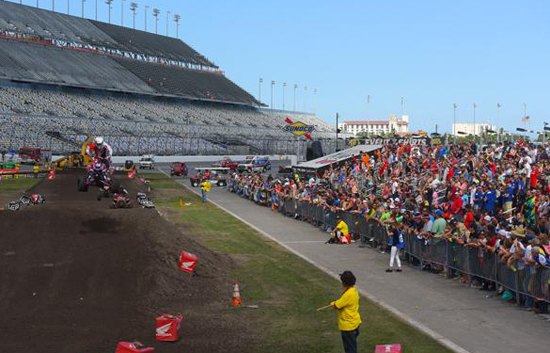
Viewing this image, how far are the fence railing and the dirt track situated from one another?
6.33 metres

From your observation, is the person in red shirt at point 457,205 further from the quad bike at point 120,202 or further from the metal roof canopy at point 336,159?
the metal roof canopy at point 336,159

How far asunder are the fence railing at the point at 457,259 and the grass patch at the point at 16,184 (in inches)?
1031

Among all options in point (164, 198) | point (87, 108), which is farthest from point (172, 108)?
point (164, 198)

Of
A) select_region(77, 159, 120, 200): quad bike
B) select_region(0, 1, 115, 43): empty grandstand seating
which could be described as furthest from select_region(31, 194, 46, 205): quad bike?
select_region(0, 1, 115, 43): empty grandstand seating

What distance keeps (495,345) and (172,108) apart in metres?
113

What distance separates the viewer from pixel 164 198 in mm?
49125

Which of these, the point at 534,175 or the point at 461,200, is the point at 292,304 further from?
the point at 534,175

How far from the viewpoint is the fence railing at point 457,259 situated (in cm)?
1631

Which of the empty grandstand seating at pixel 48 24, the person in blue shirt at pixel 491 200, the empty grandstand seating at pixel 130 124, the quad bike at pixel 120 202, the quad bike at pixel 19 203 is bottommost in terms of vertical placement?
the quad bike at pixel 19 203

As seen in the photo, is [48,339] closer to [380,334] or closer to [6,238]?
[380,334]

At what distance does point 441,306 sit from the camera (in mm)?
17391

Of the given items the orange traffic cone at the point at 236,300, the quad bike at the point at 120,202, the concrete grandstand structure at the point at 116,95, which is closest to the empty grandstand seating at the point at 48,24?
the concrete grandstand structure at the point at 116,95

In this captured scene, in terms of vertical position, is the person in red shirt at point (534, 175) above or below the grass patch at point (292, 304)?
above

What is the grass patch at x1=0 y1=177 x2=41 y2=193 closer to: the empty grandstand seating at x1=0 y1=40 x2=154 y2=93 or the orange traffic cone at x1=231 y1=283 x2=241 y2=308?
the orange traffic cone at x1=231 y1=283 x2=241 y2=308
